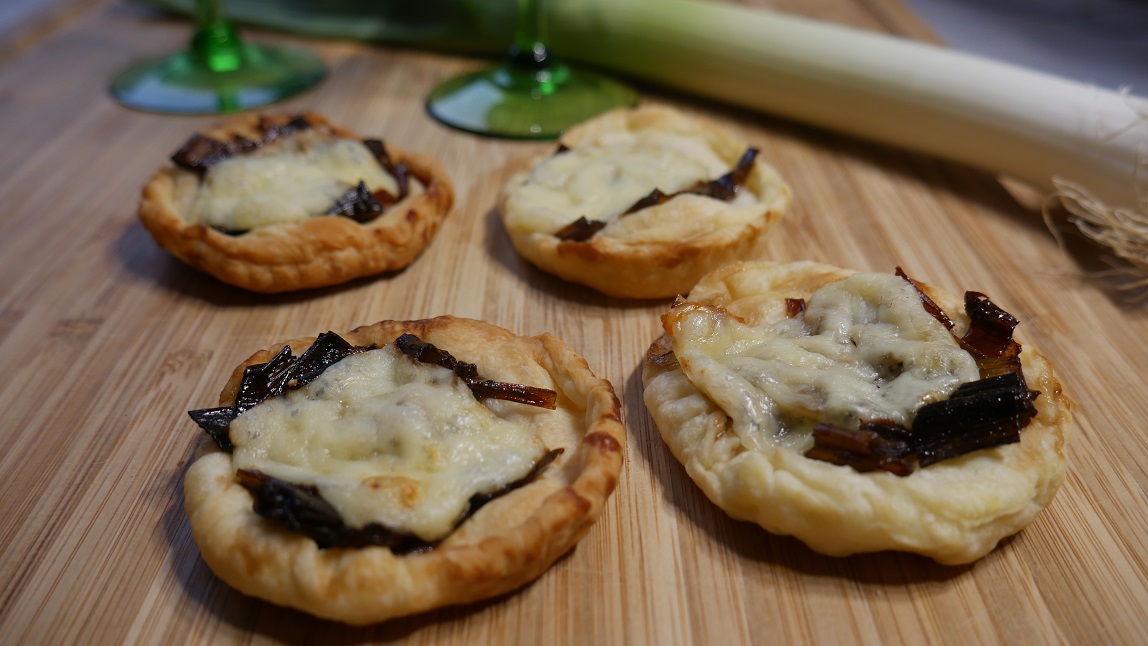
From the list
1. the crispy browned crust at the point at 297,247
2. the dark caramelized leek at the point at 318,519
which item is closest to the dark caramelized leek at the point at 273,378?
the dark caramelized leek at the point at 318,519

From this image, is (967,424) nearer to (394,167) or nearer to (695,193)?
(695,193)

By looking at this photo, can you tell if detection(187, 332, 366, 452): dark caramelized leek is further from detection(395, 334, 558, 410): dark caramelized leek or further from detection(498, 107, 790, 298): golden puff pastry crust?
detection(498, 107, 790, 298): golden puff pastry crust

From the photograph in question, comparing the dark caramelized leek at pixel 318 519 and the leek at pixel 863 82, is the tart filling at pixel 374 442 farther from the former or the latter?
the leek at pixel 863 82

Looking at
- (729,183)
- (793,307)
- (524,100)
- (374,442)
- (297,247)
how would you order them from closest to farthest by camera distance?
(374,442)
(793,307)
(297,247)
(729,183)
(524,100)

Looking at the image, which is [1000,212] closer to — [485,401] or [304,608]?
[485,401]

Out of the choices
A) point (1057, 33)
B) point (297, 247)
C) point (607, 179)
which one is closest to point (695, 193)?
point (607, 179)
